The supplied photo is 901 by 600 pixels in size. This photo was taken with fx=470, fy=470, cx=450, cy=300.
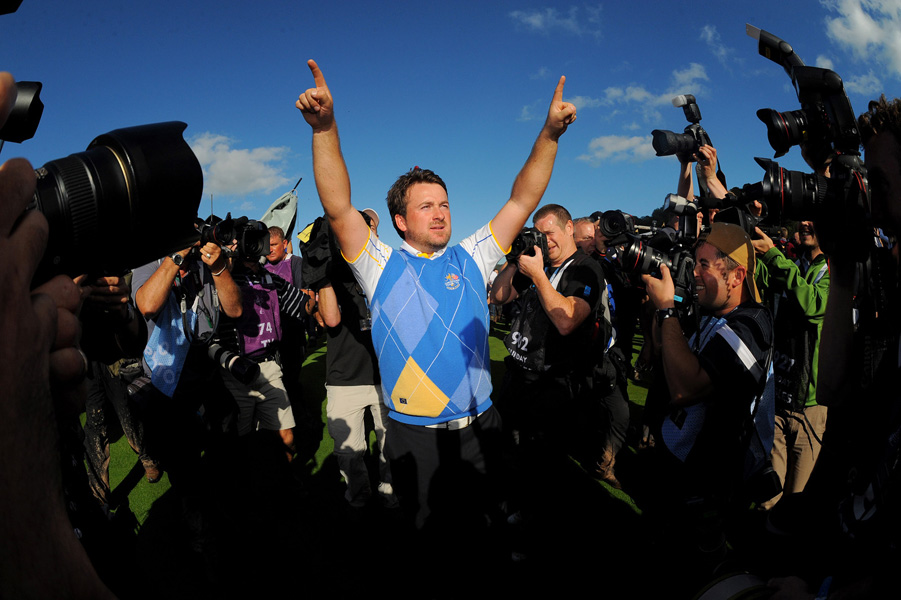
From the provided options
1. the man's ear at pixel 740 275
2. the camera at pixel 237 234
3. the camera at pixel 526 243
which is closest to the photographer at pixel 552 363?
the camera at pixel 526 243

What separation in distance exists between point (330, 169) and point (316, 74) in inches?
17.4

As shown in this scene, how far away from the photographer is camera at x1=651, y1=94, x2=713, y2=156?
321 centimetres

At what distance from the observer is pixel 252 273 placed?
15.7 ft

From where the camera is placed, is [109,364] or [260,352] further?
[260,352]

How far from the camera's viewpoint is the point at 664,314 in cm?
258

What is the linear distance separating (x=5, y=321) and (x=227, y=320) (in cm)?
380

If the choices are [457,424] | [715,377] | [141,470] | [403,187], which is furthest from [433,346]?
[141,470]

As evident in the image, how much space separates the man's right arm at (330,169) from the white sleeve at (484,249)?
66cm

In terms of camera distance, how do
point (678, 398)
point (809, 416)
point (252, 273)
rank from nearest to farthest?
point (678, 398) < point (809, 416) < point (252, 273)

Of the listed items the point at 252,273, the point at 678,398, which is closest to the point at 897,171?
the point at 678,398

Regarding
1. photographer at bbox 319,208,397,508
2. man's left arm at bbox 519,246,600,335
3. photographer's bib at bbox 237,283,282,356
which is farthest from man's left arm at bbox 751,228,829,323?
photographer's bib at bbox 237,283,282,356

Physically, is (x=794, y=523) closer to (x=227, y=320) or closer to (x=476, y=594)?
(x=476, y=594)

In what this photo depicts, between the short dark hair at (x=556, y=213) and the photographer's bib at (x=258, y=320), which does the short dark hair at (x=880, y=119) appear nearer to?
the short dark hair at (x=556, y=213)

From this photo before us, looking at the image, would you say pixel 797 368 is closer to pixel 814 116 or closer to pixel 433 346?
pixel 814 116
